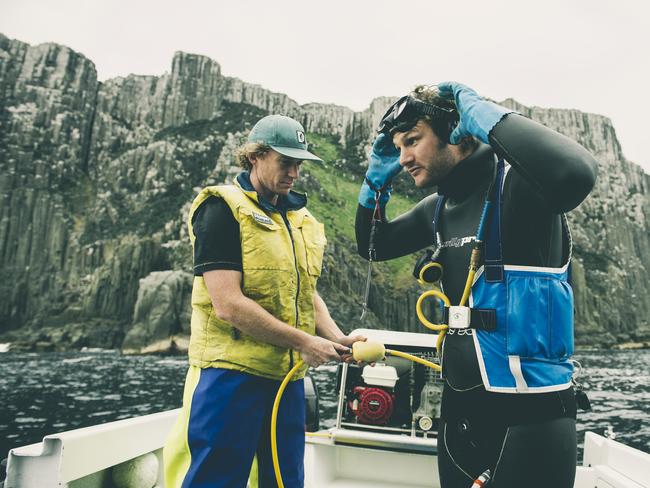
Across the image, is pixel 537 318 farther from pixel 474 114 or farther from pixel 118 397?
pixel 118 397

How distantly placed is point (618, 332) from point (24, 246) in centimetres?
11671

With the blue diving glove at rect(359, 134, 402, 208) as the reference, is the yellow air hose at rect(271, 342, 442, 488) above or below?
below

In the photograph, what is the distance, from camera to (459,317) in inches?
85.7

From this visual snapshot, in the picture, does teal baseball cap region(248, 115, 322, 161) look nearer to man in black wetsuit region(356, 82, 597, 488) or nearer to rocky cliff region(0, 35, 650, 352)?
man in black wetsuit region(356, 82, 597, 488)

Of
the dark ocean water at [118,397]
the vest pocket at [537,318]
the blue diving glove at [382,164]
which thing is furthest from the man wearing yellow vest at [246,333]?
the dark ocean water at [118,397]

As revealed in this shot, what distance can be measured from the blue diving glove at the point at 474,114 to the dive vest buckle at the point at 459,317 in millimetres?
748

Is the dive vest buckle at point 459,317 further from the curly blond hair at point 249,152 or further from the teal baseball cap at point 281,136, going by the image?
the curly blond hair at point 249,152

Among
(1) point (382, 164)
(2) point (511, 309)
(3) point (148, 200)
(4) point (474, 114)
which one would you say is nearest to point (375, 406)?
(1) point (382, 164)

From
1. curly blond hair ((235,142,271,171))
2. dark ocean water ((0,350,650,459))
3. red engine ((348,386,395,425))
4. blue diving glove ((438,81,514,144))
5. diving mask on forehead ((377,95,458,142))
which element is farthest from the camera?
dark ocean water ((0,350,650,459))

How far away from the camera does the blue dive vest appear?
1.97 meters

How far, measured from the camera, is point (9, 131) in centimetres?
10094

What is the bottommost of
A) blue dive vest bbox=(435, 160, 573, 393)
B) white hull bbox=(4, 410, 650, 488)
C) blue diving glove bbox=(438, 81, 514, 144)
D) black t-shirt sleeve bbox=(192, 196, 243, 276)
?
white hull bbox=(4, 410, 650, 488)

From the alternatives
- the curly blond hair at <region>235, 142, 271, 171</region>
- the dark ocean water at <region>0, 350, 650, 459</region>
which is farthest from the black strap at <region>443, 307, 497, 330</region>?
the dark ocean water at <region>0, 350, 650, 459</region>

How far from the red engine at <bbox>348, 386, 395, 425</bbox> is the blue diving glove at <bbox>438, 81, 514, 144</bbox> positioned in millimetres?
3352
